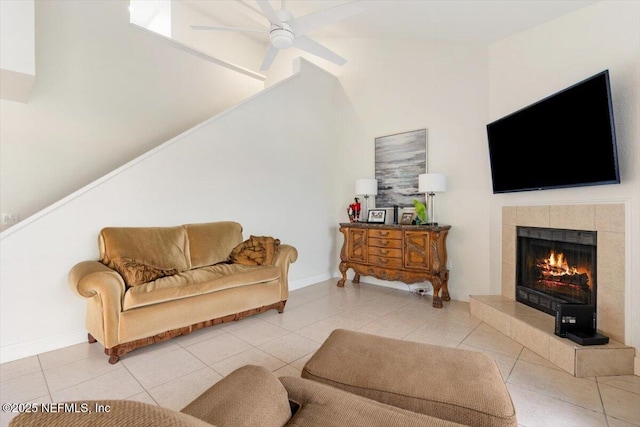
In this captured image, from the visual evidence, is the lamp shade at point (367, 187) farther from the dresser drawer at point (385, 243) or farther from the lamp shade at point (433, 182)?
the lamp shade at point (433, 182)

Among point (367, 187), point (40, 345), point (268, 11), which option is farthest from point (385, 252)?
point (40, 345)

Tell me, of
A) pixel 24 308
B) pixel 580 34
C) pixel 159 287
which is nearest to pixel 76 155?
pixel 24 308

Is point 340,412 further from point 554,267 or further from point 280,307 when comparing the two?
point 554,267

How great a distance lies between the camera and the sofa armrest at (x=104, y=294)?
2.18 meters

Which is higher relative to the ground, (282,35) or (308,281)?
(282,35)

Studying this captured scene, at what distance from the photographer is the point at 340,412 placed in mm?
944

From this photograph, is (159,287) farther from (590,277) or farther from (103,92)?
(590,277)

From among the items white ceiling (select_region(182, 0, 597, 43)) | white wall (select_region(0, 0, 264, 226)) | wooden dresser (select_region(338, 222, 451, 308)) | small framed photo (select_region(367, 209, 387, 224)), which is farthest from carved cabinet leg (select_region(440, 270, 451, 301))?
white wall (select_region(0, 0, 264, 226))

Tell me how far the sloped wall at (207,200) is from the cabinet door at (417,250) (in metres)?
1.52

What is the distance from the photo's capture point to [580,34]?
2641mm

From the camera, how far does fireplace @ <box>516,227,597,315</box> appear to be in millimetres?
2486

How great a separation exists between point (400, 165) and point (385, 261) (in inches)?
55.4

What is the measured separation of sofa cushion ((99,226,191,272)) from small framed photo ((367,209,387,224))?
2.53 meters

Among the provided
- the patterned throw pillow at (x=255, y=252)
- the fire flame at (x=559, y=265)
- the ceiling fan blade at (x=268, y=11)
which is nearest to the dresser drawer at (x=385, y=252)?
the patterned throw pillow at (x=255, y=252)
